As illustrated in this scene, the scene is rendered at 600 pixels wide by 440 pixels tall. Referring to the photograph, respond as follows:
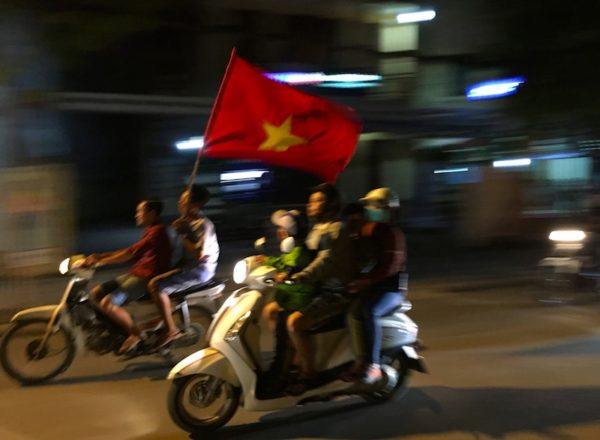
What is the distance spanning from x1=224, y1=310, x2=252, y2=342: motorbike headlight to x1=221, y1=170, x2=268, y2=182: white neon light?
34.0 ft

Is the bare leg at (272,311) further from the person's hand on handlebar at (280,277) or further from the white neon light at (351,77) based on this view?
the white neon light at (351,77)

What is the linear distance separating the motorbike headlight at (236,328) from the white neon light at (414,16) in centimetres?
1411

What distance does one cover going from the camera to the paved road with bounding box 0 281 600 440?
492 centimetres

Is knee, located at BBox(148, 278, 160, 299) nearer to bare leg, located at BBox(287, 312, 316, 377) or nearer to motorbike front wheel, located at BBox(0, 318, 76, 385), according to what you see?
motorbike front wheel, located at BBox(0, 318, 76, 385)

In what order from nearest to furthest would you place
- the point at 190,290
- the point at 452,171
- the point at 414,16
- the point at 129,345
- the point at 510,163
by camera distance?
the point at 129,345 → the point at 190,290 → the point at 510,163 → the point at 452,171 → the point at 414,16

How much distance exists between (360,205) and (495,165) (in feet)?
29.4

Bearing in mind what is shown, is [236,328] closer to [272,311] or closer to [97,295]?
[272,311]

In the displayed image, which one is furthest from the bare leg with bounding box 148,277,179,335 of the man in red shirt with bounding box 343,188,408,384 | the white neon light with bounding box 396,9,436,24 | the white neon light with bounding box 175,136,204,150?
the white neon light with bounding box 396,9,436,24

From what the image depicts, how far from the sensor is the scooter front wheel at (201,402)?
4770mm

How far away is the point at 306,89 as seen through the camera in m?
16.4

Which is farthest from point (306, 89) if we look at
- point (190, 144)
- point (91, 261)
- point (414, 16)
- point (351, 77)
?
point (91, 261)

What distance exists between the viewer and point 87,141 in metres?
16.6

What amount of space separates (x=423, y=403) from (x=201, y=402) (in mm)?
1699

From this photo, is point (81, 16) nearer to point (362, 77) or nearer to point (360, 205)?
point (360, 205)
